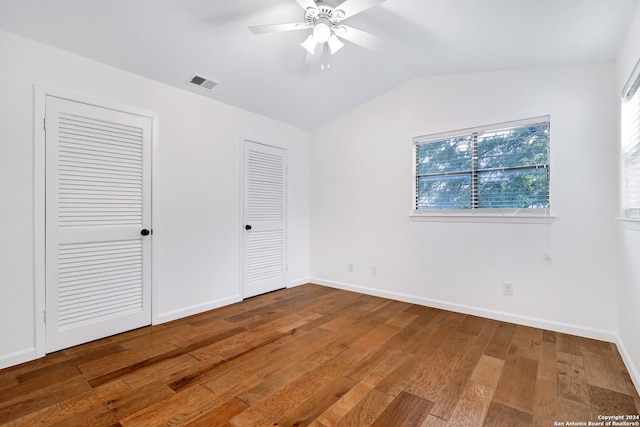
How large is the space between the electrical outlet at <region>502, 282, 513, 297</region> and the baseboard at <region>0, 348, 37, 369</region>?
4.27 meters

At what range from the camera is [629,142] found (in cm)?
230

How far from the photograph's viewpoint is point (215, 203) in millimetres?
3619

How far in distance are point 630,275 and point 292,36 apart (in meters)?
3.31

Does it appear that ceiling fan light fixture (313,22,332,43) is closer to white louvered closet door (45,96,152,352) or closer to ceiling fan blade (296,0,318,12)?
ceiling fan blade (296,0,318,12)

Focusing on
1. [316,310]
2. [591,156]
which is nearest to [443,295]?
[316,310]

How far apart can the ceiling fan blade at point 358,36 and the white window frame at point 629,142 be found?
174cm

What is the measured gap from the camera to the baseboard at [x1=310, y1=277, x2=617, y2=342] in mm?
2760

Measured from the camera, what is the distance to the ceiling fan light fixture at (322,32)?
2291mm

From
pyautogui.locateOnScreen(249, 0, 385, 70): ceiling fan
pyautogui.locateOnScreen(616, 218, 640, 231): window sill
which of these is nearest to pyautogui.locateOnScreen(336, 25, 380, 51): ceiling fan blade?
pyautogui.locateOnScreen(249, 0, 385, 70): ceiling fan

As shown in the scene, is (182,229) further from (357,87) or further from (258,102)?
(357,87)

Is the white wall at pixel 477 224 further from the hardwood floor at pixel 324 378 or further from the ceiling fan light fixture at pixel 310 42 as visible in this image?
the ceiling fan light fixture at pixel 310 42

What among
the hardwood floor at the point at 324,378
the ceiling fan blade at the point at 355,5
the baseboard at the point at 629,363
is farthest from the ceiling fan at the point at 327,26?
the baseboard at the point at 629,363

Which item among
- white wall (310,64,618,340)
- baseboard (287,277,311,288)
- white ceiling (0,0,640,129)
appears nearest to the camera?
white ceiling (0,0,640,129)

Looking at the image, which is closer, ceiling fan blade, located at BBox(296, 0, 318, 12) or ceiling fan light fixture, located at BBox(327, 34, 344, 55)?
ceiling fan blade, located at BBox(296, 0, 318, 12)
